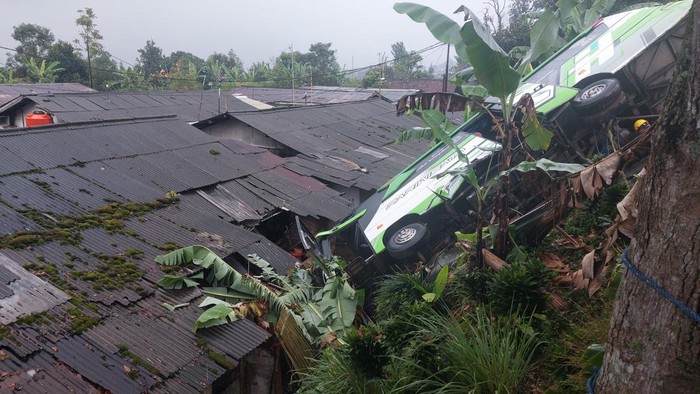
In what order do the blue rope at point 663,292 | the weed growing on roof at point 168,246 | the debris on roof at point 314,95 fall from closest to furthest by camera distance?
the blue rope at point 663,292 < the weed growing on roof at point 168,246 < the debris on roof at point 314,95

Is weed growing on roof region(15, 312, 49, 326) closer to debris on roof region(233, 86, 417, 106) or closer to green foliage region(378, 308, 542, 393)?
green foliage region(378, 308, 542, 393)

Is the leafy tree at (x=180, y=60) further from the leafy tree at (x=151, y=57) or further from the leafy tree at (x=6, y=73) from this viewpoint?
the leafy tree at (x=6, y=73)

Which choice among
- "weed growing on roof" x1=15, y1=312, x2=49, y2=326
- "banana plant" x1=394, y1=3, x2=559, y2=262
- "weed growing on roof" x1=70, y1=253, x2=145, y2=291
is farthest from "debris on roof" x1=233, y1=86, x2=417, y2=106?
"weed growing on roof" x1=15, y1=312, x2=49, y2=326

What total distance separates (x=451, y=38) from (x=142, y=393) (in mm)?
4524

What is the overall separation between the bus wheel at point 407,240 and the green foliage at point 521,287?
8.72 ft

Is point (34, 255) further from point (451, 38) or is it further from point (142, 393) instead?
point (451, 38)

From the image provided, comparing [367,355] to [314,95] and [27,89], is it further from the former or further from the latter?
[27,89]

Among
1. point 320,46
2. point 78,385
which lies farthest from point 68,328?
point 320,46

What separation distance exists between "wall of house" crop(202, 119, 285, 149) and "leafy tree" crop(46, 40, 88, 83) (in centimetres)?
2792

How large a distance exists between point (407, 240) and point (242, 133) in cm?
809

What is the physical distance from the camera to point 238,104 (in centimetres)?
2283

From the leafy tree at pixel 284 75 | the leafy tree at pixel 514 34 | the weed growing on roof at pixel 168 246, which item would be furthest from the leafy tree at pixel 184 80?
the weed growing on roof at pixel 168 246

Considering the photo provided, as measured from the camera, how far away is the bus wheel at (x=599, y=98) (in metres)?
6.99

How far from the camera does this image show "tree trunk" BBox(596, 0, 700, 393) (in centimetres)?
244
